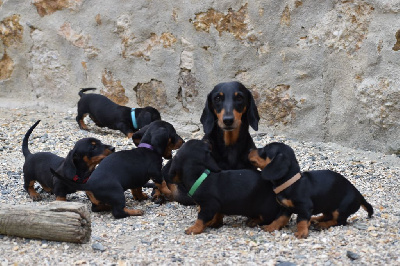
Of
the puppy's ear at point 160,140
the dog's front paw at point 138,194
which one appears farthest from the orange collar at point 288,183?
the dog's front paw at point 138,194

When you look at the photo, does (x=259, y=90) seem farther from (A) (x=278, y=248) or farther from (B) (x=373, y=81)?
(A) (x=278, y=248)

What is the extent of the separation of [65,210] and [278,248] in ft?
5.24

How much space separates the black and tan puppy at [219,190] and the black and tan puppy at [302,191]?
0.48 ft

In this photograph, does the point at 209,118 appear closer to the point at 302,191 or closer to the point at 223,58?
the point at 302,191

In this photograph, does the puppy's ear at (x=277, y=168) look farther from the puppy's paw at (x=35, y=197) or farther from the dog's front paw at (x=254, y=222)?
the puppy's paw at (x=35, y=197)

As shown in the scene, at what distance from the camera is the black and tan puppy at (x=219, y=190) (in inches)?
179

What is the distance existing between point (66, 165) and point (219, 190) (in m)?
1.63

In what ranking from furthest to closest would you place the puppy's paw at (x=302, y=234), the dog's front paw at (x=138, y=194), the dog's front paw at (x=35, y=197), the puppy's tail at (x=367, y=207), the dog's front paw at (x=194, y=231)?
the dog's front paw at (x=35, y=197) < the dog's front paw at (x=138, y=194) < the puppy's tail at (x=367, y=207) < the dog's front paw at (x=194, y=231) < the puppy's paw at (x=302, y=234)

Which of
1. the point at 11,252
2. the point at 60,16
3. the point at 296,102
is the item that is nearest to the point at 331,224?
the point at 11,252

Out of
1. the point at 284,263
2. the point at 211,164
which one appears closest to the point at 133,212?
the point at 211,164

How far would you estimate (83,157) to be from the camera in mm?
5402

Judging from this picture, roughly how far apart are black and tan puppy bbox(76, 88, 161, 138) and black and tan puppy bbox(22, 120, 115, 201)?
7.68 ft

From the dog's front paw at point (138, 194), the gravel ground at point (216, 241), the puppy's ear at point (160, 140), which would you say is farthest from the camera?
the dog's front paw at point (138, 194)

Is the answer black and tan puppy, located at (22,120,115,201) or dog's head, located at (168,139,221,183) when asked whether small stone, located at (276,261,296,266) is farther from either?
black and tan puppy, located at (22,120,115,201)
